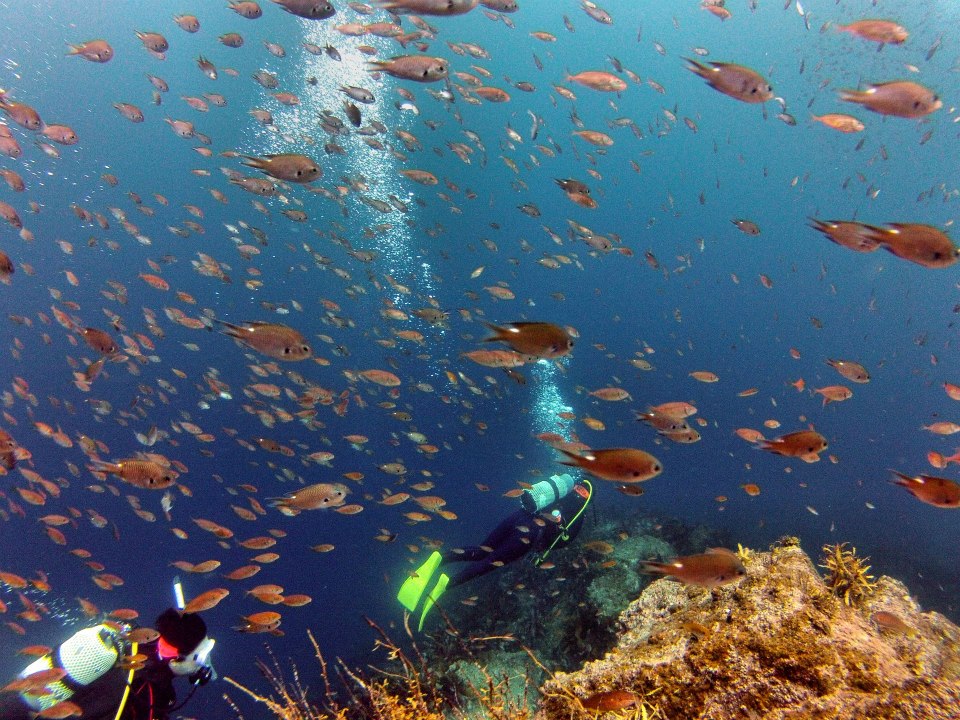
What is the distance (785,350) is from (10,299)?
72.1 metres

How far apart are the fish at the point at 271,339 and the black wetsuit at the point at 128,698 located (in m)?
2.73

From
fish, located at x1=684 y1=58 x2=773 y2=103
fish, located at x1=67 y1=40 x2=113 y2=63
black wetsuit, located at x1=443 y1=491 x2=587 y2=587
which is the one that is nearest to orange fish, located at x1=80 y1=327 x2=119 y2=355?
fish, located at x1=67 y1=40 x2=113 y2=63

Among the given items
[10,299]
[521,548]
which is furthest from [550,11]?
[10,299]

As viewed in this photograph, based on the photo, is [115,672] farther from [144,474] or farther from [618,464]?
[618,464]

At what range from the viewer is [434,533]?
33094 millimetres

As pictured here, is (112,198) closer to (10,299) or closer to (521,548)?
(10,299)

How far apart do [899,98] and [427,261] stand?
133 feet

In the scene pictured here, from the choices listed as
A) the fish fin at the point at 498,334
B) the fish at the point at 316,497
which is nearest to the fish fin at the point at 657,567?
the fish fin at the point at 498,334

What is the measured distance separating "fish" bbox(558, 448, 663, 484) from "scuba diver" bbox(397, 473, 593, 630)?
580 cm

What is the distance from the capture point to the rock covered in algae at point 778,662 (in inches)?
78.4

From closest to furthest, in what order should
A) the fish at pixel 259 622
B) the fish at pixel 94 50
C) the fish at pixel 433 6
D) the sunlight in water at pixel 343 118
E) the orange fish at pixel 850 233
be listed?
the orange fish at pixel 850 233
the fish at pixel 433 6
the fish at pixel 259 622
the fish at pixel 94 50
the sunlight in water at pixel 343 118

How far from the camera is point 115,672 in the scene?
11.9 ft

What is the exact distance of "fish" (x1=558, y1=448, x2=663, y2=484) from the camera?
2.76 metres

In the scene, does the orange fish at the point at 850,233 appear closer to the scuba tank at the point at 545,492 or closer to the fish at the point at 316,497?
the fish at the point at 316,497
